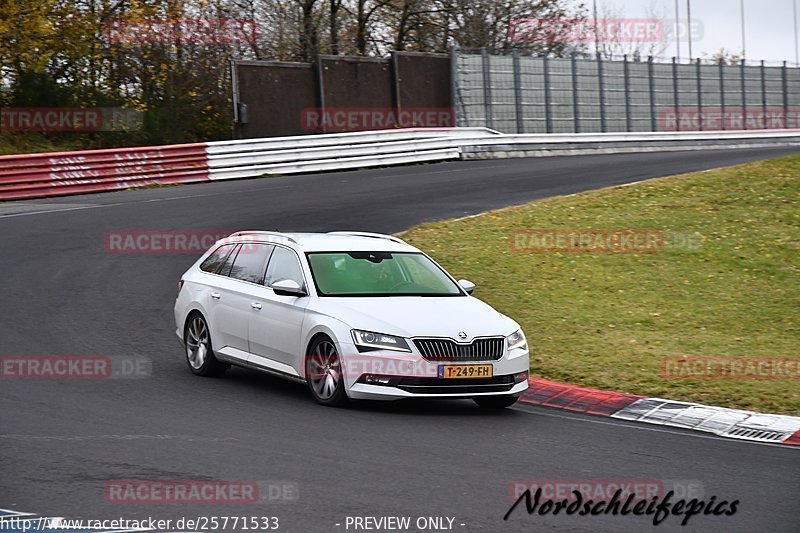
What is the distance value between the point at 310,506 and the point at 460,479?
124 cm

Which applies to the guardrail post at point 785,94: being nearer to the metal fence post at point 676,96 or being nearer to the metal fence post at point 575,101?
the metal fence post at point 676,96

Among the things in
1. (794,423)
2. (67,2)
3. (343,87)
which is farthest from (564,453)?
(67,2)

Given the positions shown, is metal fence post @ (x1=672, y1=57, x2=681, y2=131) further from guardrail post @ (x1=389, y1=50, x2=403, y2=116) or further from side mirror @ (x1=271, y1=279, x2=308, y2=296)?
side mirror @ (x1=271, y1=279, x2=308, y2=296)

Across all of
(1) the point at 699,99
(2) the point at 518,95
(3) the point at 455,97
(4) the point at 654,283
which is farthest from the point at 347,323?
(1) the point at 699,99

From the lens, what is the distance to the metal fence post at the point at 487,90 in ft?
124

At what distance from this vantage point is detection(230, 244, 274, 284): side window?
1168 centimetres

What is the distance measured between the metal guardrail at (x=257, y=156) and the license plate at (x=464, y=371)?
59.9 feet

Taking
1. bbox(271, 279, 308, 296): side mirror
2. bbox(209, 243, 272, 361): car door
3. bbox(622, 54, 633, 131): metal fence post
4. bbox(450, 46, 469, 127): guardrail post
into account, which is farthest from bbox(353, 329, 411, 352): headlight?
bbox(622, 54, 633, 131): metal fence post

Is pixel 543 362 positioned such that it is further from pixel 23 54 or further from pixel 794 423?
pixel 23 54

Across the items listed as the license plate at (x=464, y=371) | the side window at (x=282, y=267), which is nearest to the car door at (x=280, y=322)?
the side window at (x=282, y=267)

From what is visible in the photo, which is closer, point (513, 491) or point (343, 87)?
point (513, 491)

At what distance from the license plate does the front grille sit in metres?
0.07

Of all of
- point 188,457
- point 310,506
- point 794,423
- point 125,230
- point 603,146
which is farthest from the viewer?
point 603,146

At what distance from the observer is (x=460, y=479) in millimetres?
7688
